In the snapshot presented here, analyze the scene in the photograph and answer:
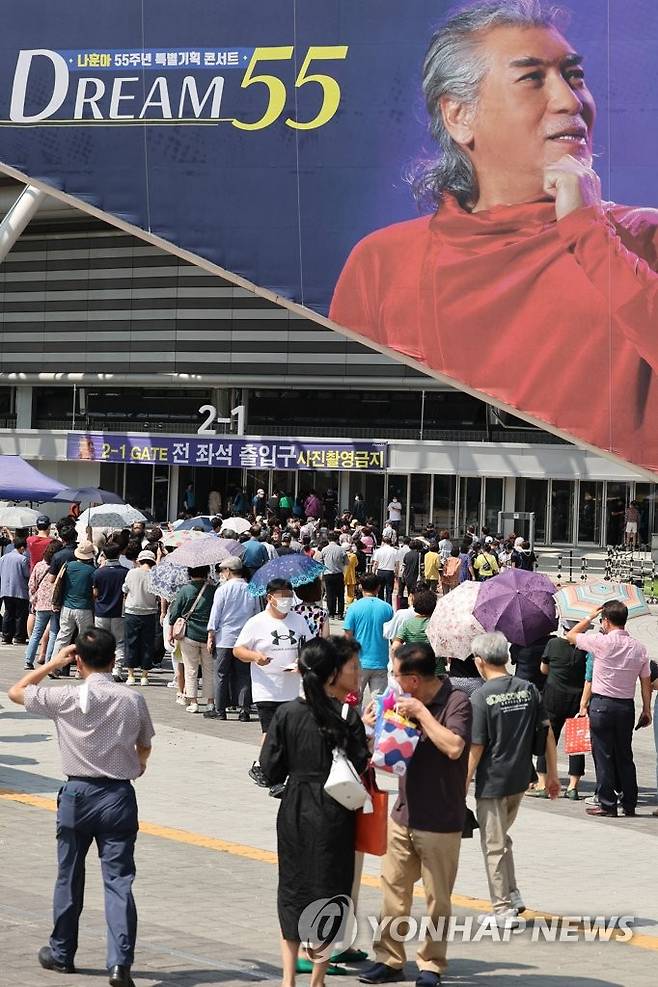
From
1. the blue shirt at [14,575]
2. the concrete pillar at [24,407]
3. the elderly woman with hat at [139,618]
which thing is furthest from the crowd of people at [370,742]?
the concrete pillar at [24,407]

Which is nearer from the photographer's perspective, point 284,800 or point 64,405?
point 284,800

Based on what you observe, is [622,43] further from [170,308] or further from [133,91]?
[170,308]

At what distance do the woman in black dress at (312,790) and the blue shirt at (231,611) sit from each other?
28.8 feet

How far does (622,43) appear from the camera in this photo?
116 ft

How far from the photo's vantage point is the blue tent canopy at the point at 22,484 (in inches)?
1078

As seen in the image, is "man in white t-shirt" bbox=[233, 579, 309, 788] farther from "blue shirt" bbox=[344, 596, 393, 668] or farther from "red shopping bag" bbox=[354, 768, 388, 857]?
"red shopping bag" bbox=[354, 768, 388, 857]

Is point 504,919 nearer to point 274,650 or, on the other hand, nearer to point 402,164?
point 274,650

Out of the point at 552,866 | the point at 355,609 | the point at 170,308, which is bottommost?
the point at 552,866

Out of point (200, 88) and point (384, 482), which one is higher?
point (200, 88)

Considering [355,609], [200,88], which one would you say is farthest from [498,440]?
[355,609]

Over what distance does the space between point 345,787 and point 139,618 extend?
11547 millimetres

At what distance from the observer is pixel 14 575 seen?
21172 millimetres

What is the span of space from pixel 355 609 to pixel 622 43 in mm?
25665

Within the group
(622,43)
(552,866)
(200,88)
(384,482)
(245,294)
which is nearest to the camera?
(552,866)
